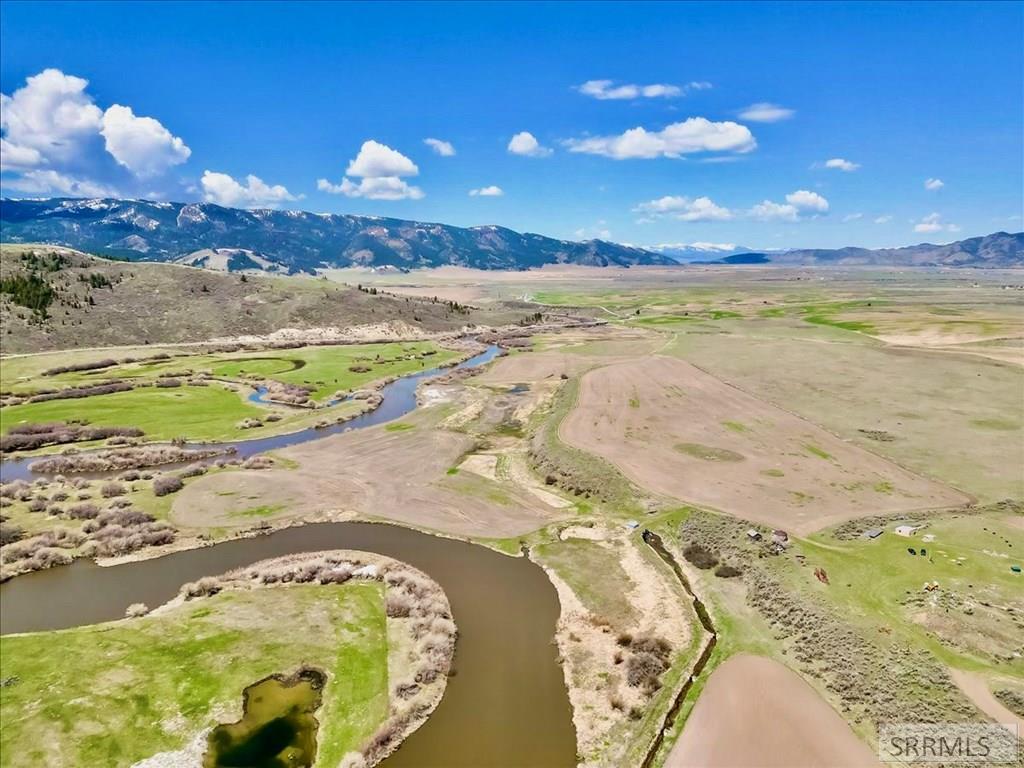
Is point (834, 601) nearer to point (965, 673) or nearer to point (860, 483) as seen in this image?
point (965, 673)

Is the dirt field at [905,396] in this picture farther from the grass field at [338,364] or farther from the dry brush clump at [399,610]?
→ the grass field at [338,364]

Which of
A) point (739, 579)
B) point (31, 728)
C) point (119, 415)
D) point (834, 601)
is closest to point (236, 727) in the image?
point (31, 728)


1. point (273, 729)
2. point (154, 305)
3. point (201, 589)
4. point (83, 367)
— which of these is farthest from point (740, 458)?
point (154, 305)

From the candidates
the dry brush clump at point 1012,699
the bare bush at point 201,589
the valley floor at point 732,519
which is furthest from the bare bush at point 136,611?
the dry brush clump at point 1012,699

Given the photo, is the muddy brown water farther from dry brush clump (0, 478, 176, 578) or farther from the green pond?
the green pond

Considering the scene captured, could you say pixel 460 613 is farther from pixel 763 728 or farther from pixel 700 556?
pixel 700 556

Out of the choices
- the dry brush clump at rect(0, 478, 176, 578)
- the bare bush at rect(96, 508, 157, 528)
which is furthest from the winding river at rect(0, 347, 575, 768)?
the bare bush at rect(96, 508, 157, 528)
